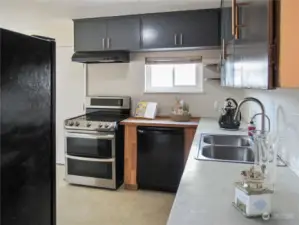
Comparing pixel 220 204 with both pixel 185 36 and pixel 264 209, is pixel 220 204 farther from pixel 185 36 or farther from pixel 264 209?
pixel 185 36

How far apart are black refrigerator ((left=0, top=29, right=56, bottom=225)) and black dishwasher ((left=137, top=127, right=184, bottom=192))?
74.5 inches

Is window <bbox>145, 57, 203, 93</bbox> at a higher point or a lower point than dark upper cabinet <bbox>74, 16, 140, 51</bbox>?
lower

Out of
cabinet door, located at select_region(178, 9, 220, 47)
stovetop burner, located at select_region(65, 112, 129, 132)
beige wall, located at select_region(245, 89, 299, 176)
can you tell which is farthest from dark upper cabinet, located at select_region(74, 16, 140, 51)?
beige wall, located at select_region(245, 89, 299, 176)

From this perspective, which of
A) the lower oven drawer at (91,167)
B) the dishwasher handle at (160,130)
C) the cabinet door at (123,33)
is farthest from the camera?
the cabinet door at (123,33)

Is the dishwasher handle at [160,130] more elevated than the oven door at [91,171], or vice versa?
the dishwasher handle at [160,130]

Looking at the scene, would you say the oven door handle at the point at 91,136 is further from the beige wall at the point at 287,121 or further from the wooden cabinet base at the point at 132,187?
the beige wall at the point at 287,121

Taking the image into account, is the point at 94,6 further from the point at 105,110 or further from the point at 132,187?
the point at 132,187

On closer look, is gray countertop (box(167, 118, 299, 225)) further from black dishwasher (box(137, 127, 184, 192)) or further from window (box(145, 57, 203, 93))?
window (box(145, 57, 203, 93))

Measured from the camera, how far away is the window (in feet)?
12.7

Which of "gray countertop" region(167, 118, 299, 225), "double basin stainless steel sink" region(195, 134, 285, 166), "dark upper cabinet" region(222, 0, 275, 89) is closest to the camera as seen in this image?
"dark upper cabinet" region(222, 0, 275, 89)

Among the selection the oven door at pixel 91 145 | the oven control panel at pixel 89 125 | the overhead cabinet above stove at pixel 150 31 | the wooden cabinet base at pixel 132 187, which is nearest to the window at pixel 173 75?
the overhead cabinet above stove at pixel 150 31

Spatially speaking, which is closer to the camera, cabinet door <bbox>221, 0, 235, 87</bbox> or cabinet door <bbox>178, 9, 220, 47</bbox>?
cabinet door <bbox>221, 0, 235, 87</bbox>

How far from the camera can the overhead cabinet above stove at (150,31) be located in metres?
3.39

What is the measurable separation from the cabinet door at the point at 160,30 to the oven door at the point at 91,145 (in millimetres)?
1320
